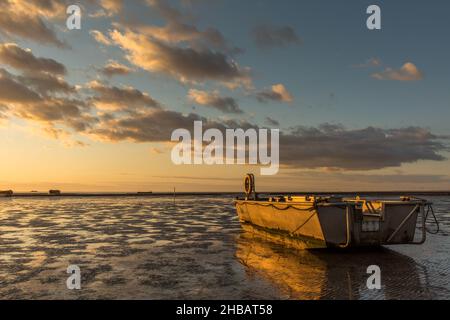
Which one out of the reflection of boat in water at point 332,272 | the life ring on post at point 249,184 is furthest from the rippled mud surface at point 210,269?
the life ring on post at point 249,184

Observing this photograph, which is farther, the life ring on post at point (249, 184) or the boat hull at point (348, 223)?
the life ring on post at point (249, 184)

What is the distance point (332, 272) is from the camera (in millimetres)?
12039

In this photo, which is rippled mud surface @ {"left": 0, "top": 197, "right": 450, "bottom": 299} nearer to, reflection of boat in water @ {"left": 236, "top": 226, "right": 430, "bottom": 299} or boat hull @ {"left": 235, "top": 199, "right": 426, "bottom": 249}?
reflection of boat in water @ {"left": 236, "top": 226, "right": 430, "bottom": 299}

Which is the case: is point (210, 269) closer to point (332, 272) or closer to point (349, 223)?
point (332, 272)

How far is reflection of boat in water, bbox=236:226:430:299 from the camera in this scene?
9672mm

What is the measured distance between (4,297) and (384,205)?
43.2 ft

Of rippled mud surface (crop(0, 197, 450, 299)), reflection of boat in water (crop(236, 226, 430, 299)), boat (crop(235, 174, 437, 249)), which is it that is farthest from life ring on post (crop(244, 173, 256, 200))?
boat (crop(235, 174, 437, 249))

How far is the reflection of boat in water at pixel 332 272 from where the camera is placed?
31.7 ft

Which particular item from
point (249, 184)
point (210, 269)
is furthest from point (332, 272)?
point (249, 184)

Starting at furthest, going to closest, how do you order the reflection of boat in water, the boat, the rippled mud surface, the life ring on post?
1. the life ring on post
2. the boat
3. the rippled mud surface
4. the reflection of boat in water

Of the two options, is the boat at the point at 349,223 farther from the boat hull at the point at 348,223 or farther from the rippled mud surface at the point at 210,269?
the rippled mud surface at the point at 210,269
